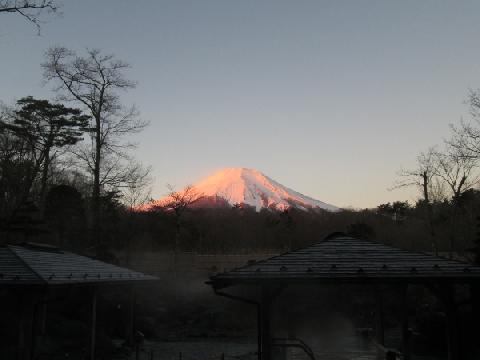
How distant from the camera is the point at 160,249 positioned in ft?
137

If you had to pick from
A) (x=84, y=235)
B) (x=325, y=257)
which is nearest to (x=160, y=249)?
(x=84, y=235)

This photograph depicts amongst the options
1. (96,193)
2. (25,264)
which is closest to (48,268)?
(25,264)

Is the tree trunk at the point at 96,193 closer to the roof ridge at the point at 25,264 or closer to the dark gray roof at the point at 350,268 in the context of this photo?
the roof ridge at the point at 25,264

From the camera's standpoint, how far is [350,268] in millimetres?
8766

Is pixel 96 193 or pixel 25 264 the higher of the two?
pixel 96 193

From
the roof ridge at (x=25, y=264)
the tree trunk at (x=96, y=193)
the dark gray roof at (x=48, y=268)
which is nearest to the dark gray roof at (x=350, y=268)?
the roof ridge at (x=25, y=264)

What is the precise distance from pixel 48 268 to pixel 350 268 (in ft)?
24.9

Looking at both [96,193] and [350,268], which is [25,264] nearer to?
[350,268]

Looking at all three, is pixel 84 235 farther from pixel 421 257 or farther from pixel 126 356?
pixel 421 257

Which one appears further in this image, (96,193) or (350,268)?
(96,193)

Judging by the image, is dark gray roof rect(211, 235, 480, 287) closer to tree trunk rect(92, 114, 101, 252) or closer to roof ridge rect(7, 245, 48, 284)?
roof ridge rect(7, 245, 48, 284)

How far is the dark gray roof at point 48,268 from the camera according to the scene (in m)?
10.6

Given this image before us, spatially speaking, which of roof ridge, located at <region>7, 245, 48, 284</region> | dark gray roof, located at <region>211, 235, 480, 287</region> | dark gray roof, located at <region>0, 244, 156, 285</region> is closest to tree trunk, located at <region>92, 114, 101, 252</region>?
dark gray roof, located at <region>0, 244, 156, 285</region>

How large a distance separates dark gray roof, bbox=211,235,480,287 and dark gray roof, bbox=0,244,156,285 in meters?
4.60
